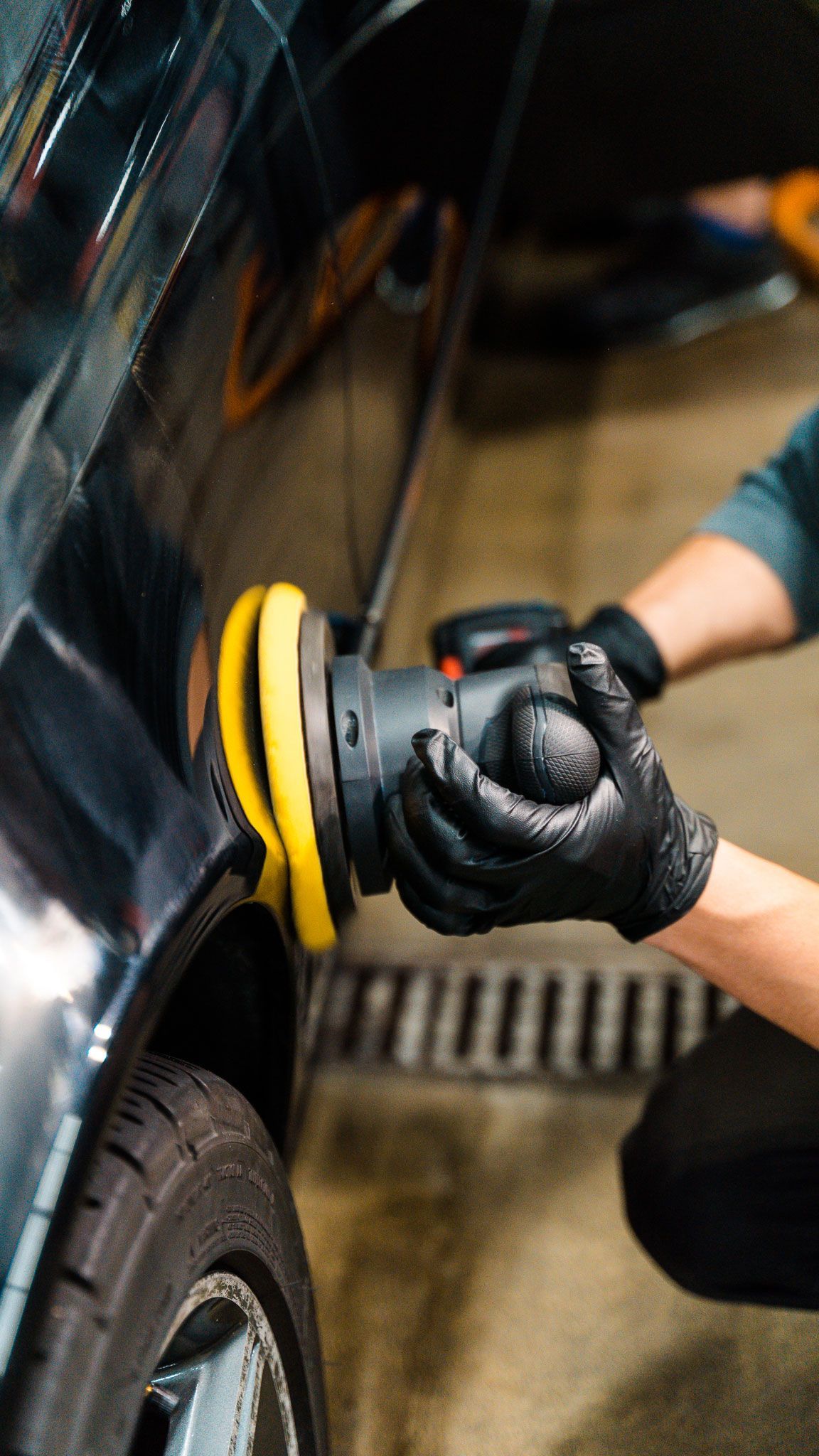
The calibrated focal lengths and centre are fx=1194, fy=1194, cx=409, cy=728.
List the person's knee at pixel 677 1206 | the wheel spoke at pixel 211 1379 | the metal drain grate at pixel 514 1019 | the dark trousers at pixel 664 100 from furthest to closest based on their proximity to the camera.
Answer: the dark trousers at pixel 664 100 → the metal drain grate at pixel 514 1019 → the person's knee at pixel 677 1206 → the wheel spoke at pixel 211 1379

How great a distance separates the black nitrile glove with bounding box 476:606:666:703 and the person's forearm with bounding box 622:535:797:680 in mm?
22

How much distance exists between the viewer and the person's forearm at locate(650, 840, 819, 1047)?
1022 mm

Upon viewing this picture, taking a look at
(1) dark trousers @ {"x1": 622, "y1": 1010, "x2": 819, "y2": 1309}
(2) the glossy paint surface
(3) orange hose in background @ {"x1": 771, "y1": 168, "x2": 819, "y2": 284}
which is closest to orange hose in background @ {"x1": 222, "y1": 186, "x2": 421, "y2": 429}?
(2) the glossy paint surface

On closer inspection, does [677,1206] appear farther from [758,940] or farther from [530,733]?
[530,733]

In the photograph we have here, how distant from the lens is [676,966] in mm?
1678

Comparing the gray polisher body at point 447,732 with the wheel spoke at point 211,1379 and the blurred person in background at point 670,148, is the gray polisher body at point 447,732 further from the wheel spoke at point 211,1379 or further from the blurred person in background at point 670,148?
the blurred person in background at point 670,148

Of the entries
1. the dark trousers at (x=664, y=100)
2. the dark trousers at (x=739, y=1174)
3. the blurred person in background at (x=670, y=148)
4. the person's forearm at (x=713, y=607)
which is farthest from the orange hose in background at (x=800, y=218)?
the dark trousers at (x=739, y=1174)

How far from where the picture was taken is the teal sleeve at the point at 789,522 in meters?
1.45

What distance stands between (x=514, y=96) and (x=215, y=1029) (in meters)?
1.75

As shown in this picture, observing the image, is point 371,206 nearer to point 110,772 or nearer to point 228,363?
point 228,363

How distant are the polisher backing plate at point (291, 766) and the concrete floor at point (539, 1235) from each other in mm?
566

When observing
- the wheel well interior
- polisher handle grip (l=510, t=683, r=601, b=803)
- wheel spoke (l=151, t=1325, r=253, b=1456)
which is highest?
polisher handle grip (l=510, t=683, r=601, b=803)

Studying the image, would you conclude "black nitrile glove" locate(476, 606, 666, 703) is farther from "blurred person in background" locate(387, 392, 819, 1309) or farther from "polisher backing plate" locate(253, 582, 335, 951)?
"polisher backing plate" locate(253, 582, 335, 951)

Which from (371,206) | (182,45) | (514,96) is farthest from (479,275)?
(182,45)
